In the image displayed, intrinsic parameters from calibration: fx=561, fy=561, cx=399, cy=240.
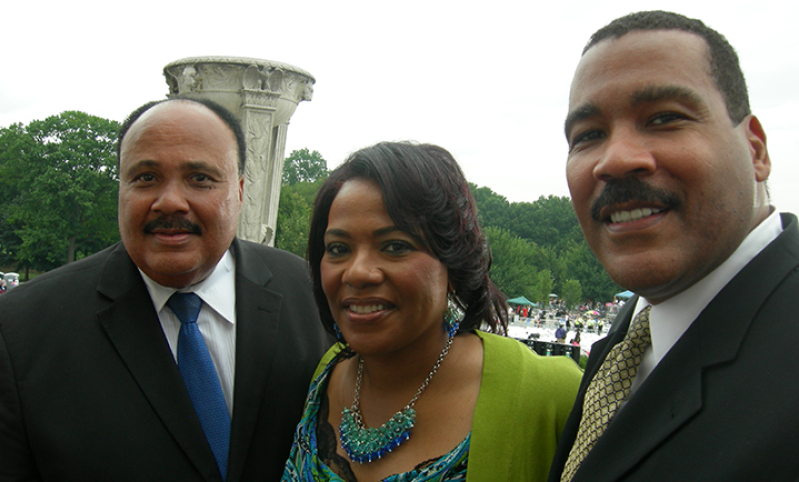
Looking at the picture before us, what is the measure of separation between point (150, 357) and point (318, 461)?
88cm

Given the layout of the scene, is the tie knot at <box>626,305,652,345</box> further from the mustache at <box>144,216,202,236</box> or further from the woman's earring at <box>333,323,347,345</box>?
the mustache at <box>144,216,202,236</box>

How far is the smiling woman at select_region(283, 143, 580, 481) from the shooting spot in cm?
222

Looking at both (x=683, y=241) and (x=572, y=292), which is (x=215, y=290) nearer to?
(x=683, y=241)

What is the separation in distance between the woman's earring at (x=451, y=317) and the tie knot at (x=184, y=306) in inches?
47.0

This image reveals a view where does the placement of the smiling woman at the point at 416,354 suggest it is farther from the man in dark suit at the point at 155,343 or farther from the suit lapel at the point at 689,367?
the suit lapel at the point at 689,367

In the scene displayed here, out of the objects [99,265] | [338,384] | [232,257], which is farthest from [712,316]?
[99,265]

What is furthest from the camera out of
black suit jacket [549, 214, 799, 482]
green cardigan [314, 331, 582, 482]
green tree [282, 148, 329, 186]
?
green tree [282, 148, 329, 186]

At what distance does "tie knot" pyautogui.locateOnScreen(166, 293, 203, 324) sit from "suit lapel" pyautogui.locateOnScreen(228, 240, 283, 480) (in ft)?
0.74

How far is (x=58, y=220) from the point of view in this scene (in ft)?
109

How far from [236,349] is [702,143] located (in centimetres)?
216

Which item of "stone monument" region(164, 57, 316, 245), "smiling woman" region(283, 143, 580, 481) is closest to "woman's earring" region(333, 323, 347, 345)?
"smiling woman" region(283, 143, 580, 481)

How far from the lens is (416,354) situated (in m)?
2.48

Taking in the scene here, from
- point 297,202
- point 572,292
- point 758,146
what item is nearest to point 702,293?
point 758,146

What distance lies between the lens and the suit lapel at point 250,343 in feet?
8.46
